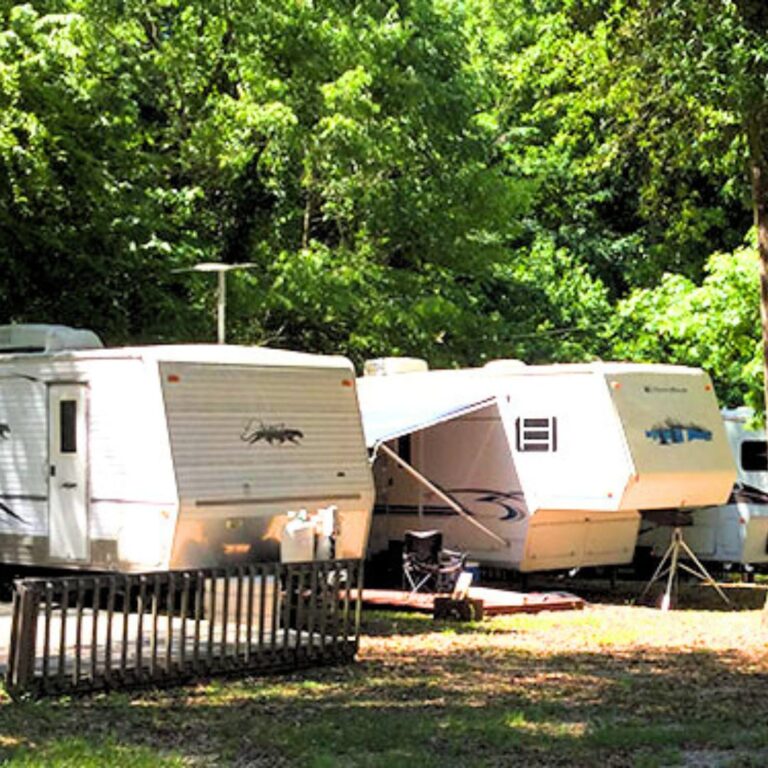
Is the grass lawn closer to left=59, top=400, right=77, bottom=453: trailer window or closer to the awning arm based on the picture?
left=59, top=400, right=77, bottom=453: trailer window

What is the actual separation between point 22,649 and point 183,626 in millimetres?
1243

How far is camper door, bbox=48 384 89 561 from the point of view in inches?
553

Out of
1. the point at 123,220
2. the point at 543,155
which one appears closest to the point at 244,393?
the point at 123,220

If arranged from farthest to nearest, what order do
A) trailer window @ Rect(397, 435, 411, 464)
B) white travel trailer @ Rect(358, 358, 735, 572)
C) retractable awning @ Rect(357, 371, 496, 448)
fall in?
trailer window @ Rect(397, 435, 411, 464) < retractable awning @ Rect(357, 371, 496, 448) < white travel trailer @ Rect(358, 358, 735, 572)

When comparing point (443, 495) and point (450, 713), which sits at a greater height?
point (443, 495)

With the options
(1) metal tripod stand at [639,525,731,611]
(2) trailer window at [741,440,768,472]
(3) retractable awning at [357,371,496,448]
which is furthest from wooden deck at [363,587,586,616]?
(2) trailer window at [741,440,768,472]

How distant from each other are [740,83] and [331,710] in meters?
5.64

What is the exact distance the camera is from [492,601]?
15078 mm

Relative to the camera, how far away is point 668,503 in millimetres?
16078

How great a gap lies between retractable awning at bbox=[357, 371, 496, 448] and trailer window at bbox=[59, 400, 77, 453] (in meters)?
3.29

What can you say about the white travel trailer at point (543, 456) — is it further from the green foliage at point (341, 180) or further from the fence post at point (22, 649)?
the fence post at point (22, 649)

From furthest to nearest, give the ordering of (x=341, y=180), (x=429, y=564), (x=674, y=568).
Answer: (x=341, y=180) < (x=674, y=568) < (x=429, y=564)

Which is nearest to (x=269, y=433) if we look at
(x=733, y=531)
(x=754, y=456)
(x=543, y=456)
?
(x=543, y=456)

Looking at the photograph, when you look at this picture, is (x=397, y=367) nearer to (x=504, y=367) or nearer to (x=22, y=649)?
(x=504, y=367)
